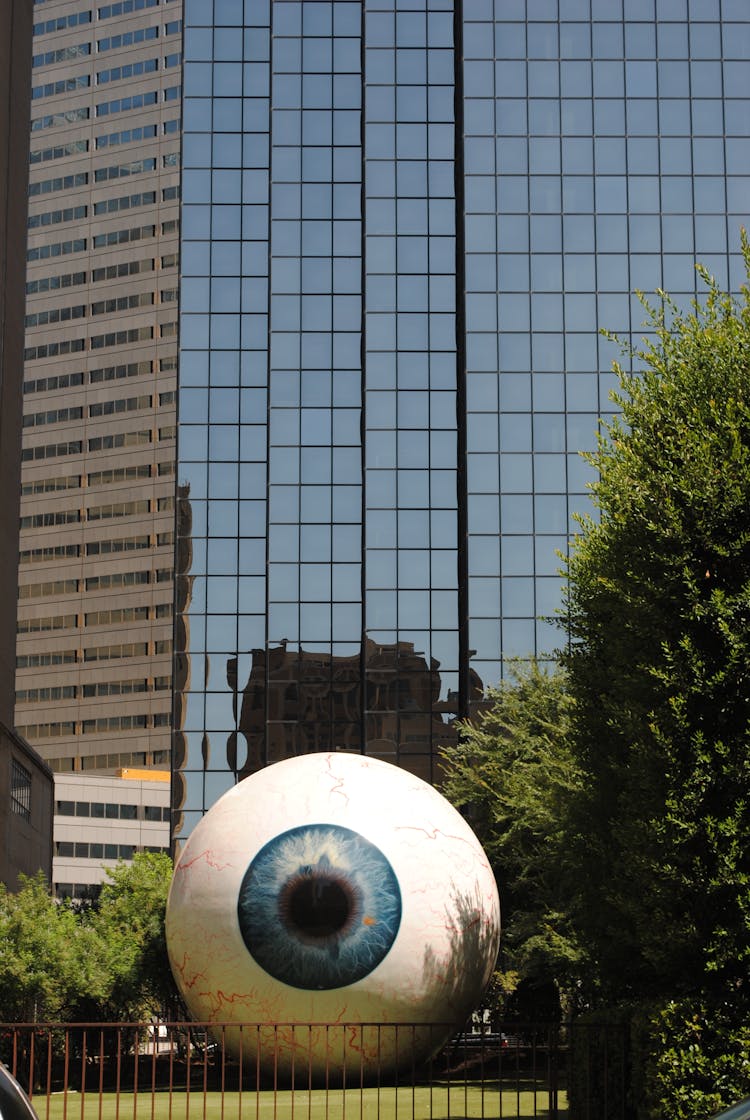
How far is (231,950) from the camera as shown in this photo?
71.9 ft

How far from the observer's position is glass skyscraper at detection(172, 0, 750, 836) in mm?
63812

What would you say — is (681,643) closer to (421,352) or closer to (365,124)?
(421,352)

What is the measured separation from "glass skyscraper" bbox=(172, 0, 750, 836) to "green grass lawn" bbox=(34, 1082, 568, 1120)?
39.2 metres

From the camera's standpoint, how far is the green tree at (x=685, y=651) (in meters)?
15.1

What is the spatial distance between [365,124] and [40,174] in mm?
63605

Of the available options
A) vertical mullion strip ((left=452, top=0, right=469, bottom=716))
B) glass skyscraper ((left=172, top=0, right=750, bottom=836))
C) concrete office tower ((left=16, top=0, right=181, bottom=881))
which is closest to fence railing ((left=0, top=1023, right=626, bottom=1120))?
vertical mullion strip ((left=452, top=0, right=469, bottom=716))

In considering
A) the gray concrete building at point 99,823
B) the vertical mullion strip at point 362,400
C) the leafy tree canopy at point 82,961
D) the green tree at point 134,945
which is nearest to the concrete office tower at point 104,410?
the gray concrete building at point 99,823

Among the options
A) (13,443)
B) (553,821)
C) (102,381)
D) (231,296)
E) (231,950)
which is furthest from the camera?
(102,381)

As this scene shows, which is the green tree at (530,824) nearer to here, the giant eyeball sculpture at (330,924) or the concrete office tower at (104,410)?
the giant eyeball sculpture at (330,924)

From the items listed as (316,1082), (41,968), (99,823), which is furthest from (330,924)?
(99,823)

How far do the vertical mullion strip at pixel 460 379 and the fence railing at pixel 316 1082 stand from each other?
116ft

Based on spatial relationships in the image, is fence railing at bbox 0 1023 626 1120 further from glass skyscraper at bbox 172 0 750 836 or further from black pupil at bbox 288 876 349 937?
glass skyscraper at bbox 172 0 750 836

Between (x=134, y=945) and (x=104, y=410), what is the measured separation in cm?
9238

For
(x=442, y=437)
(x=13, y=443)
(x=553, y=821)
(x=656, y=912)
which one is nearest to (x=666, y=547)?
(x=656, y=912)
